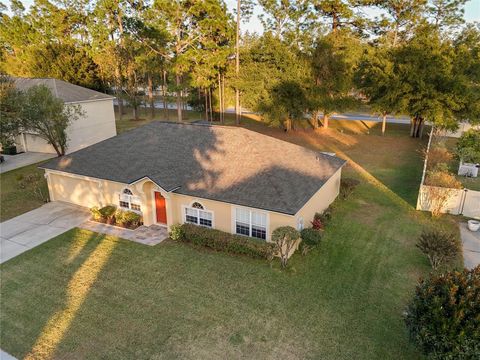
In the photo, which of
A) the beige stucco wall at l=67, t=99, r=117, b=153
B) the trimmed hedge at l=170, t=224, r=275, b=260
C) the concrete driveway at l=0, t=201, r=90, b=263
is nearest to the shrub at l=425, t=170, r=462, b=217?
the trimmed hedge at l=170, t=224, r=275, b=260

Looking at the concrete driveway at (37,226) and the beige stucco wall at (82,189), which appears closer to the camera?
the concrete driveway at (37,226)

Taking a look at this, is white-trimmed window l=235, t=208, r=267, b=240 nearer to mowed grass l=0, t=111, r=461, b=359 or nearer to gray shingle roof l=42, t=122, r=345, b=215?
gray shingle roof l=42, t=122, r=345, b=215

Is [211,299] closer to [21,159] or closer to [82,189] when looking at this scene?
[82,189]

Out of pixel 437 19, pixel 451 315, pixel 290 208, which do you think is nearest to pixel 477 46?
pixel 437 19

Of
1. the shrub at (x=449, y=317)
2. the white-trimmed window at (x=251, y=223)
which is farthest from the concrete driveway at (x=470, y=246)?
the white-trimmed window at (x=251, y=223)

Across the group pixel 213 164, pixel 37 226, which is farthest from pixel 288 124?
pixel 37 226

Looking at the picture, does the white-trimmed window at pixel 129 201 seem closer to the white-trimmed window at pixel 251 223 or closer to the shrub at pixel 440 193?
the white-trimmed window at pixel 251 223
